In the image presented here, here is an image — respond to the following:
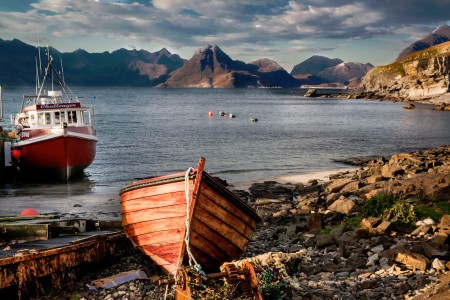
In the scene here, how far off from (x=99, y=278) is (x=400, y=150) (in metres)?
40.5

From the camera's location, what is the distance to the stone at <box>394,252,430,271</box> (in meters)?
10.3

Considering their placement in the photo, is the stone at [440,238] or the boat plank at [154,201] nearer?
the boat plank at [154,201]

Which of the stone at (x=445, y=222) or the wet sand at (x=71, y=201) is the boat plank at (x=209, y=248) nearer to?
the stone at (x=445, y=222)

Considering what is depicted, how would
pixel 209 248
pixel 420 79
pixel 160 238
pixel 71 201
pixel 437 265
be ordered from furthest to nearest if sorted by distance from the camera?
pixel 420 79 < pixel 71 201 < pixel 160 238 < pixel 209 248 < pixel 437 265

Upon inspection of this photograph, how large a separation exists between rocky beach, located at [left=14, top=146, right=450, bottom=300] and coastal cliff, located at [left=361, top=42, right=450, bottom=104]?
4803 inches

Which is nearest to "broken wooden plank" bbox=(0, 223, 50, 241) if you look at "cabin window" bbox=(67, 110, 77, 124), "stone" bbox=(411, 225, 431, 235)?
"stone" bbox=(411, 225, 431, 235)

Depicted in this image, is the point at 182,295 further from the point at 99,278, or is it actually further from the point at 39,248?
the point at 39,248

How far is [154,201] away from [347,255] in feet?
17.3

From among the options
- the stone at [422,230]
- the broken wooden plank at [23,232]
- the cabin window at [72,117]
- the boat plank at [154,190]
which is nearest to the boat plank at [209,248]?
the boat plank at [154,190]

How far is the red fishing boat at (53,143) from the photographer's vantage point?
29719 millimetres

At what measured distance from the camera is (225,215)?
11.0 m

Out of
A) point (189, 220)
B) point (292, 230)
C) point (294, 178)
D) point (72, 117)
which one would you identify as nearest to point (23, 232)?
point (189, 220)

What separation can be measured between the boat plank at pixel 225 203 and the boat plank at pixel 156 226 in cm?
82

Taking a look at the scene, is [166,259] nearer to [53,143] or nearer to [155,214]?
[155,214]
